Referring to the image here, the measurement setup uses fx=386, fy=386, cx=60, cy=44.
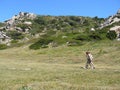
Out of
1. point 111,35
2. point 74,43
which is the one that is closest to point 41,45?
point 74,43

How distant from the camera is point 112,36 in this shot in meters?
78.9

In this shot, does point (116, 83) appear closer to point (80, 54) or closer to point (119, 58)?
point (119, 58)

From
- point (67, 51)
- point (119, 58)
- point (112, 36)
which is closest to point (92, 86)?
point (119, 58)

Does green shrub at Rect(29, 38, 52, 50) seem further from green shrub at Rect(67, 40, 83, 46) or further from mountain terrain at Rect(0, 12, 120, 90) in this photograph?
green shrub at Rect(67, 40, 83, 46)

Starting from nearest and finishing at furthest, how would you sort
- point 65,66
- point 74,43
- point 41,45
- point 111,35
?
point 65,66
point 74,43
point 111,35
point 41,45

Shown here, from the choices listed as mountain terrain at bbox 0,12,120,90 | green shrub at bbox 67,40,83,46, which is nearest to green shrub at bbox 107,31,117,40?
mountain terrain at bbox 0,12,120,90

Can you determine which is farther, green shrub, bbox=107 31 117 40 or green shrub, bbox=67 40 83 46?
green shrub, bbox=107 31 117 40

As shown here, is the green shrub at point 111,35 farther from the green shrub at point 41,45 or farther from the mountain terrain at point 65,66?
the green shrub at point 41,45

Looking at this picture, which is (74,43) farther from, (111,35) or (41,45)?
(111,35)

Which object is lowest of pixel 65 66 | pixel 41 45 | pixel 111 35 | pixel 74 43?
pixel 65 66

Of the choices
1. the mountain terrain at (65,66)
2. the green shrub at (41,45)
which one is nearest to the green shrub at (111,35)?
the mountain terrain at (65,66)

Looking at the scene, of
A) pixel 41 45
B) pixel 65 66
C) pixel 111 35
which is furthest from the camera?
pixel 41 45

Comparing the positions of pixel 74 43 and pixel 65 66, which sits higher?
pixel 74 43

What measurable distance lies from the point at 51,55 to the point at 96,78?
34480 mm
